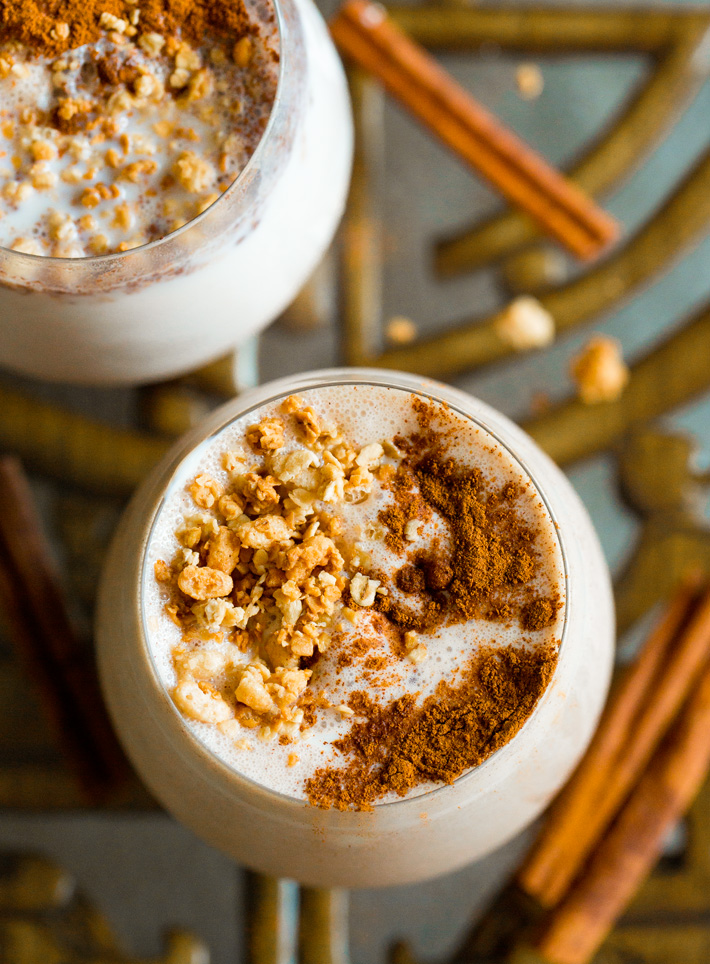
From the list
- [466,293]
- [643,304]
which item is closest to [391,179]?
[466,293]

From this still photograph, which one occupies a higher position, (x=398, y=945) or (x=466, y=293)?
(x=466, y=293)

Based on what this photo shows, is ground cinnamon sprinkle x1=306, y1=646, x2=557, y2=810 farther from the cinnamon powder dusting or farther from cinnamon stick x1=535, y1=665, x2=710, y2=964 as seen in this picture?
cinnamon stick x1=535, y1=665, x2=710, y2=964

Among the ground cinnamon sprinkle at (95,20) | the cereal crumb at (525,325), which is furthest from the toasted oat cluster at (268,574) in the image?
the cereal crumb at (525,325)

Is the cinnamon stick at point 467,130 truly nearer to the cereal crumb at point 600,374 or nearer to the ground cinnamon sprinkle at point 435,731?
the cereal crumb at point 600,374

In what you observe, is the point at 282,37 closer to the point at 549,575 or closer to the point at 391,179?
the point at 391,179

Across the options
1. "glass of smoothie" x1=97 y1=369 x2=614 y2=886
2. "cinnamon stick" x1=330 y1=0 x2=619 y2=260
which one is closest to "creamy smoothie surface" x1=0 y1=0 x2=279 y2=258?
"glass of smoothie" x1=97 y1=369 x2=614 y2=886

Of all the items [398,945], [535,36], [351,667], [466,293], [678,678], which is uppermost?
[535,36]
